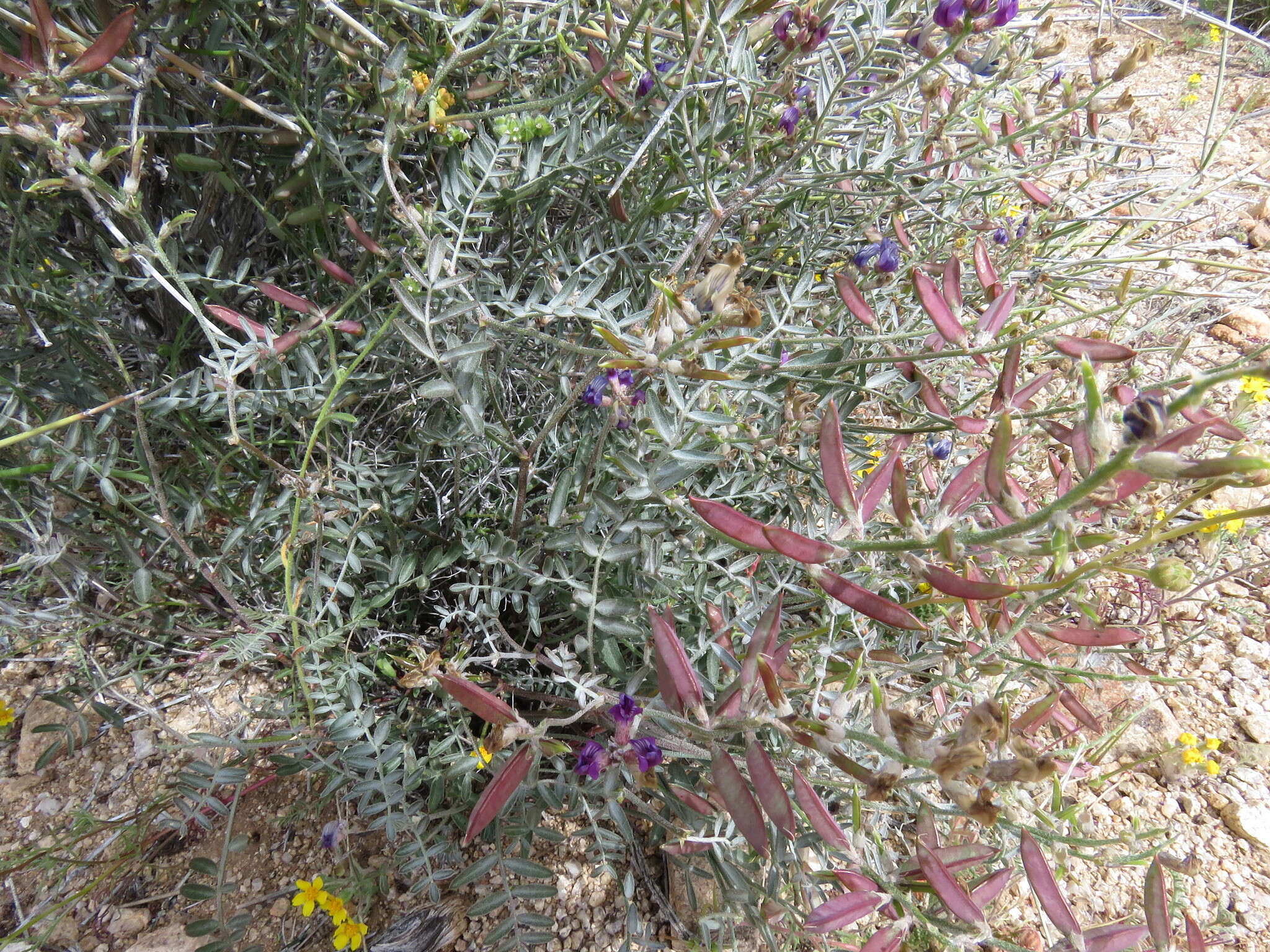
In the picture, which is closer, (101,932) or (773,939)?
(773,939)

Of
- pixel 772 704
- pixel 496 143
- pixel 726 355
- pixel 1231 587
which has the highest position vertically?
pixel 496 143

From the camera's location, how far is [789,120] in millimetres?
1349

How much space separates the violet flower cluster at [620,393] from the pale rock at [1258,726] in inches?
66.6

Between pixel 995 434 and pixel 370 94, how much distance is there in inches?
44.4

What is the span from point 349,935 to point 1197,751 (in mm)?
1816

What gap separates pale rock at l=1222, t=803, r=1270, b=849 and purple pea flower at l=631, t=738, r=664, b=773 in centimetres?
146

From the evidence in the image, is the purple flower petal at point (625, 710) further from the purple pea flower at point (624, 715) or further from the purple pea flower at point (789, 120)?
the purple pea flower at point (789, 120)

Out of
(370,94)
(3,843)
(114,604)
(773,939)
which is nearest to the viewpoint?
(773,939)

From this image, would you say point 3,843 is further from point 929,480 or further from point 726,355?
point 929,480

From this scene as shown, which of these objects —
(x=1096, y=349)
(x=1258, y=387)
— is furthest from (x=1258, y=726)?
(x=1096, y=349)

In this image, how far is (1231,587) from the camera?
6.69 ft

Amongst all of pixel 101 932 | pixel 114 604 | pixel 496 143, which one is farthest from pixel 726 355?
pixel 101 932

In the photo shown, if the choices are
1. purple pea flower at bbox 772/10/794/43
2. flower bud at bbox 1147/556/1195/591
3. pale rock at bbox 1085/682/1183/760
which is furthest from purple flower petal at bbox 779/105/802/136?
pale rock at bbox 1085/682/1183/760

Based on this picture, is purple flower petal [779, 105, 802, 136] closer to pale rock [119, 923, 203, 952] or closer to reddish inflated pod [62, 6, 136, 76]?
reddish inflated pod [62, 6, 136, 76]
